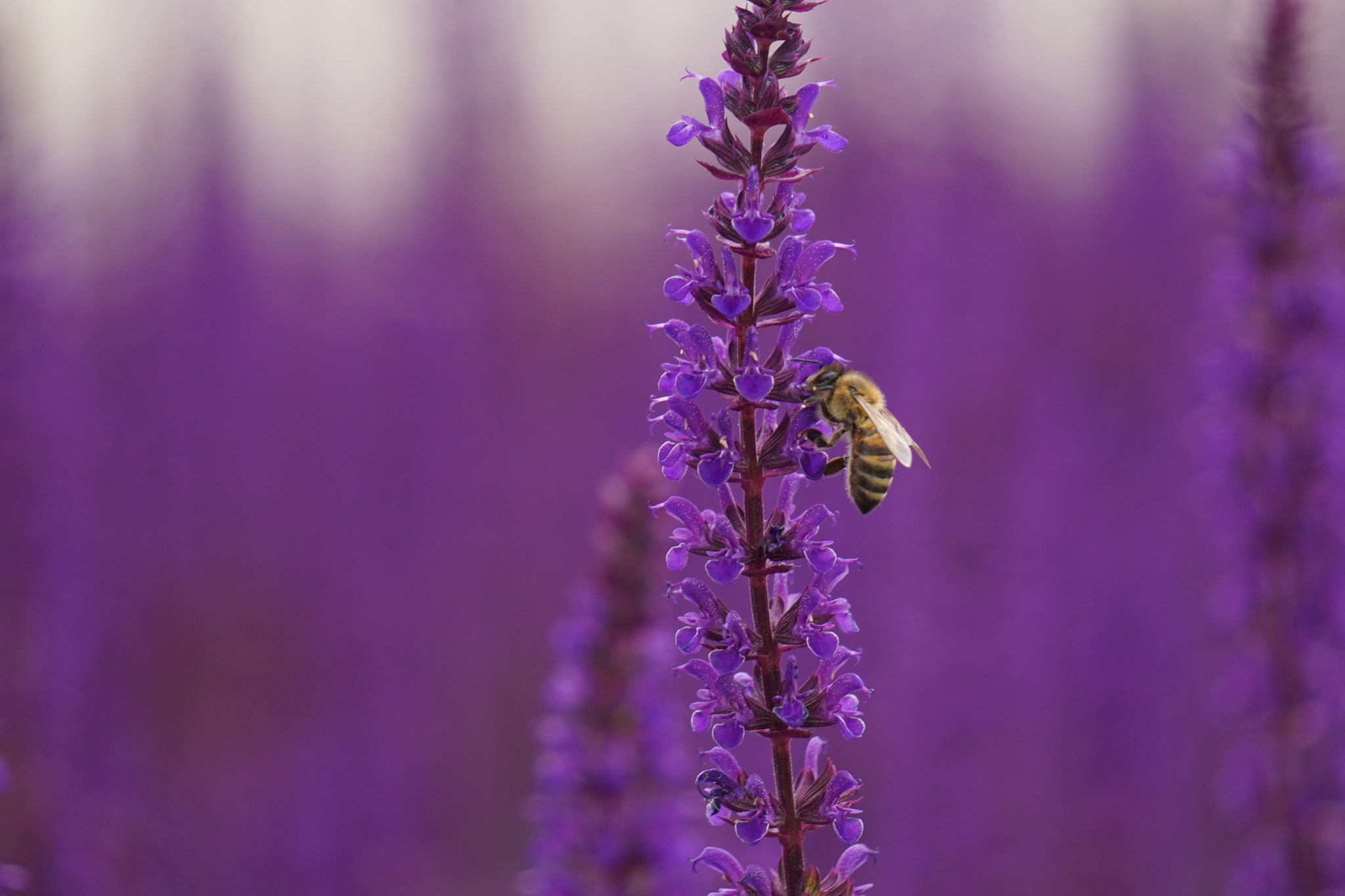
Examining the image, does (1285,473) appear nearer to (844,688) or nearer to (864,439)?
(864,439)

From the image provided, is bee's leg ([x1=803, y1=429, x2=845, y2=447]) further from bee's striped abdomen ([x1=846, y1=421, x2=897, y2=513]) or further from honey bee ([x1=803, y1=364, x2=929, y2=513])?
bee's striped abdomen ([x1=846, y1=421, x2=897, y2=513])

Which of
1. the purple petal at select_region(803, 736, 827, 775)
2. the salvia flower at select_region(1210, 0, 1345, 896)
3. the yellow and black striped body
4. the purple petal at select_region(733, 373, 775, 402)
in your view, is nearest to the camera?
the purple petal at select_region(733, 373, 775, 402)

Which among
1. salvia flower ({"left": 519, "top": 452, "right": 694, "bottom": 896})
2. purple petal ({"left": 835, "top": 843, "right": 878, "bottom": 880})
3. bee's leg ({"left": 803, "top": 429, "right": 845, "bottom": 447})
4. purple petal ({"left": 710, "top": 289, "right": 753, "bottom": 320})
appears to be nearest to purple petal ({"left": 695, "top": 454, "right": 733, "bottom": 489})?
bee's leg ({"left": 803, "top": 429, "right": 845, "bottom": 447})

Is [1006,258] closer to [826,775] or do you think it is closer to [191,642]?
[191,642]

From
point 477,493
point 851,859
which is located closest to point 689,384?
point 851,859

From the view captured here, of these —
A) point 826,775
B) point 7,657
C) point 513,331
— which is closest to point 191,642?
point 513,331

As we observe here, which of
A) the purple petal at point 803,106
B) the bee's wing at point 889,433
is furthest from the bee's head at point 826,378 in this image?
the purple petal at point 803,106
